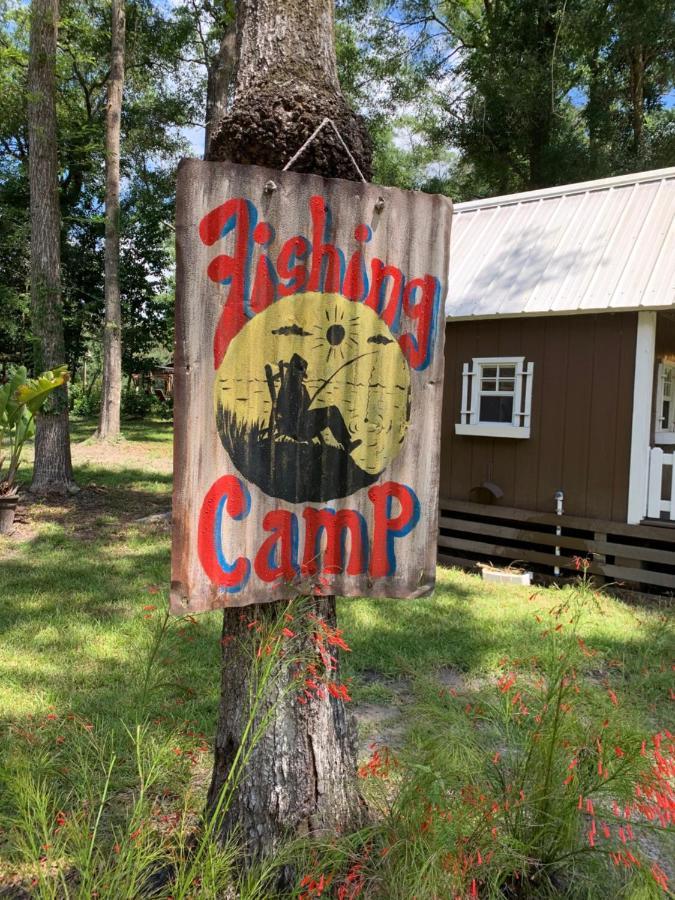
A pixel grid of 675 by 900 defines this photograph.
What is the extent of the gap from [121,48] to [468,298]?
1151 cm

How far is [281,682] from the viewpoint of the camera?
234 centimetres

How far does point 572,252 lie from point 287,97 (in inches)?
256

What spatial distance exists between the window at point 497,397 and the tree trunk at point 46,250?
19.2 feet

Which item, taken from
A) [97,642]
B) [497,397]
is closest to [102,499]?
[97,642]

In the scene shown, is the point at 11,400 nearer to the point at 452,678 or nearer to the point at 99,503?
the point at 99,503

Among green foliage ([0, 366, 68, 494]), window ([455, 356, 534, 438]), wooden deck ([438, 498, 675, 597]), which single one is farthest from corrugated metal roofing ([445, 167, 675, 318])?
green foliage ([0, 366, 68, 494])

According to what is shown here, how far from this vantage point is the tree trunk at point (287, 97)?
2299 mm

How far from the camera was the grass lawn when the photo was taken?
3094 millimetres

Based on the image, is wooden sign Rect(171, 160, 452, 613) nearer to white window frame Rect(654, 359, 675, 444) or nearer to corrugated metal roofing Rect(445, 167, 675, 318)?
corrugated metal roofing Rect(445, 167, 675, 318)

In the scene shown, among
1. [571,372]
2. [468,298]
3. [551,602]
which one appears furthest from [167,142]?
[551,602]

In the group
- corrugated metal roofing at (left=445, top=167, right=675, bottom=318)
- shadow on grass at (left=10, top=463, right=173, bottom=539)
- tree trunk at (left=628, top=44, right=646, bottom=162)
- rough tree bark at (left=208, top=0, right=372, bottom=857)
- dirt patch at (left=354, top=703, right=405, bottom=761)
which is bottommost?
dirt patch at (left=354, top=703, right=405, bottom=761)

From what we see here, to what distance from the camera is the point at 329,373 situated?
2209 mm

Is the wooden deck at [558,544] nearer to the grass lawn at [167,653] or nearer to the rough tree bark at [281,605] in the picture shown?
the grass lawn at [167,653]

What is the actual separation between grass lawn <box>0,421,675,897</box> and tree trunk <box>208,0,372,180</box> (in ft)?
5.15
